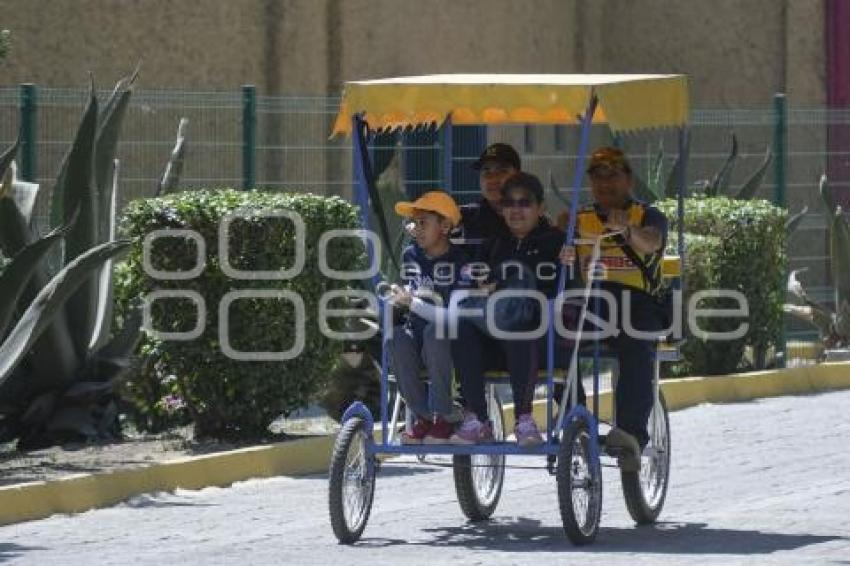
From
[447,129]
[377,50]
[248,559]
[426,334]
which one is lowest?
[248,559]

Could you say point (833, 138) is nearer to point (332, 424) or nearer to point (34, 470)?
point (332, 424)

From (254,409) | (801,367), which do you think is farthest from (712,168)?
(254,409)

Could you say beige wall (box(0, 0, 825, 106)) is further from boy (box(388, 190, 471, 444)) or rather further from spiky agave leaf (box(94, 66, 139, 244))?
boy (box(388, 190, 471, 444))

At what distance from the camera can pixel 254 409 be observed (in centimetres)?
1458

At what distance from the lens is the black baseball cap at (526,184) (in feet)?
38.0

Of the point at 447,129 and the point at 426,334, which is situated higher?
the point at 447,129

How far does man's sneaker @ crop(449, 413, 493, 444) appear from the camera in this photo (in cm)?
1123

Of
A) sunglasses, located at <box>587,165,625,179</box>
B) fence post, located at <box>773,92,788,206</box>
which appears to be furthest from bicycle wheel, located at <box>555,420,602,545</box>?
fence post, located at <box>773,92,788,206</box>

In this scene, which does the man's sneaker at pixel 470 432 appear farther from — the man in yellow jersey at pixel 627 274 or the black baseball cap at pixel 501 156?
the black baseball cap at pixel 501 156

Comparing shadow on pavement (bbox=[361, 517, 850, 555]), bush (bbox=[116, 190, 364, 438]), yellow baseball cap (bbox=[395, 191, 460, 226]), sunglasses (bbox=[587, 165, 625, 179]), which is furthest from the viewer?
bush (bbox=[116, 190, 364, 438])

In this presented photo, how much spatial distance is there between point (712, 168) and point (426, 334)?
601 inches

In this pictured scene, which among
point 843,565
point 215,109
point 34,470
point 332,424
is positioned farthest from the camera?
point 215,109

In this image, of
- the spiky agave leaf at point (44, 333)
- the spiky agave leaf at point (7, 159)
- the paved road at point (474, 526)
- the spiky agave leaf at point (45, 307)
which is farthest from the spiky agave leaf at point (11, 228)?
the paved road at point (474, 526)

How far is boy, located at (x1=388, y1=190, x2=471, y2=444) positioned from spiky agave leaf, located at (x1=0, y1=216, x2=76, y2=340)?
8.30 ft
